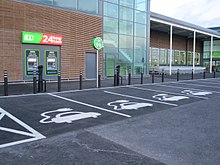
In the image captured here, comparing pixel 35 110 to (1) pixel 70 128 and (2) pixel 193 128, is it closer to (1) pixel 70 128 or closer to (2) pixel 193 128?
(1) pixel 70 128

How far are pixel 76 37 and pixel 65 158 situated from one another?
46.6ft

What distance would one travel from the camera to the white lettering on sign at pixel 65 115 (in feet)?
19.2

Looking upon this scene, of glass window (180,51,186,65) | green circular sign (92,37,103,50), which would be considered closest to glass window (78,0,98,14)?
green circular sign (92,37,103,50)

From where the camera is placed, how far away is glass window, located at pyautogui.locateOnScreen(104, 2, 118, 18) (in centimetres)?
1878

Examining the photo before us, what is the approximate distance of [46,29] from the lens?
15.1 meters

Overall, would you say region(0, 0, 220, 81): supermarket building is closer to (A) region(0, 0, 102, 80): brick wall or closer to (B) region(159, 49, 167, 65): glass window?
(A) region(0, 0, 102, 80): brick wall

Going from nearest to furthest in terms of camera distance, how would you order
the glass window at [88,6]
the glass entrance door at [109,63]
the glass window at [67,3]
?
the glass window at [67,3] < the glass window at [88,6] < the glass entrance door at [109,63]

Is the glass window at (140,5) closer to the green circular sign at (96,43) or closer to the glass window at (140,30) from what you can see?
the glass window at (140,30)

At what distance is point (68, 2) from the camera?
53.3ft

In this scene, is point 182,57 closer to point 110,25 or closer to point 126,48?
point 126,48

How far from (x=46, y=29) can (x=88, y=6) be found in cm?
433

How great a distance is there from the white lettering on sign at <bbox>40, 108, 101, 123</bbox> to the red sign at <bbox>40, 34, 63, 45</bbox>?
9.15m

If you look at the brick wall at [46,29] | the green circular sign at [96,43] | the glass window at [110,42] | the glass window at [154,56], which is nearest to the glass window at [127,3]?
the glass window at [110,42]

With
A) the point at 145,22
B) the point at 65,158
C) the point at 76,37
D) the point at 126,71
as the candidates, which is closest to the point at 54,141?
the point at 65,158
